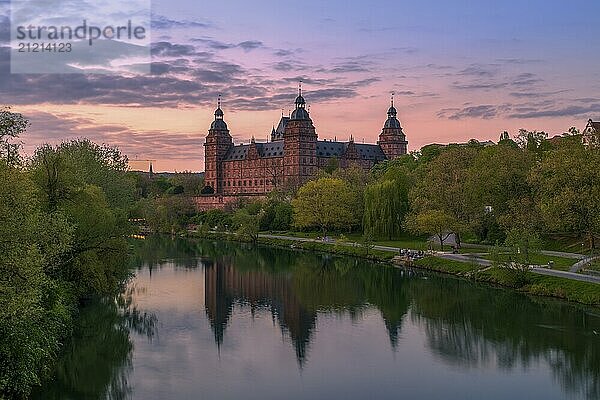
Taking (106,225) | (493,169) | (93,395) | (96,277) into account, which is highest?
(493,169)

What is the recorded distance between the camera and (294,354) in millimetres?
24797

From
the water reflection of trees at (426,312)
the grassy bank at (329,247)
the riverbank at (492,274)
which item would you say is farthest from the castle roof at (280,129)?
the water reflection of trees at (426,312)

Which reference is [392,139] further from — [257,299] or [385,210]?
[257,299]

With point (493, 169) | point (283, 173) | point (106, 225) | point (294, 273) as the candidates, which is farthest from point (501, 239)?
point (283, 173)

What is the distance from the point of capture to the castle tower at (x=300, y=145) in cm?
11369

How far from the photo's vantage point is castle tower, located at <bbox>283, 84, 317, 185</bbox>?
114 meters

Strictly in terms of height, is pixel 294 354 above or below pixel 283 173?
below

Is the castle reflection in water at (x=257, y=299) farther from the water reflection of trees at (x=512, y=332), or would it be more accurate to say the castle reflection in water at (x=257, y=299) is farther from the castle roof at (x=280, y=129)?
the castle roof at (x=280, y=129)

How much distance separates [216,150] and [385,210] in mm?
75277

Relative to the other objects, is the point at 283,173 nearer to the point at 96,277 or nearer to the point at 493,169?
the point at 493,169

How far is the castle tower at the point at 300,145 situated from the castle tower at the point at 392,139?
66.3ft

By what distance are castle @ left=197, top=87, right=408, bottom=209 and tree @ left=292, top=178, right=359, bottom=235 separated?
36399 mm

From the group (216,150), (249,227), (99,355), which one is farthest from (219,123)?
(99,355)

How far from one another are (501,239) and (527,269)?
11.7m
